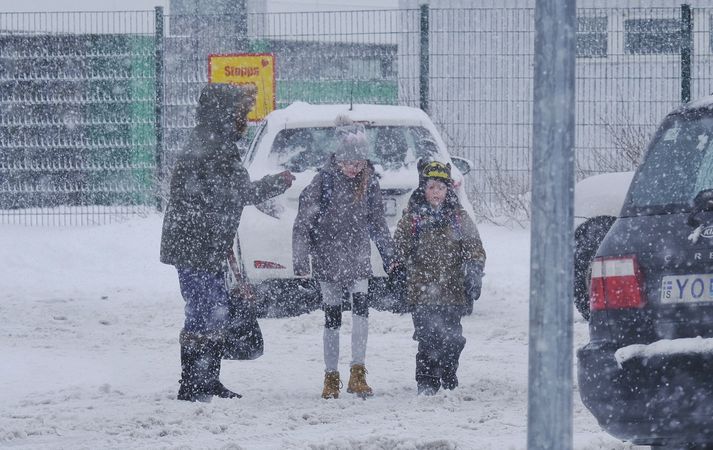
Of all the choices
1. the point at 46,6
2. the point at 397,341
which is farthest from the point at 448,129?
the point at 46,6

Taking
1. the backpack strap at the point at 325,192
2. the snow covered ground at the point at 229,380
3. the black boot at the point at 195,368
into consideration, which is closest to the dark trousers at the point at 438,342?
the snow covered ground at the point at 229,380

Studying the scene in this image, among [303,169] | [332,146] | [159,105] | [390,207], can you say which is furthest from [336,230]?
[159,105]

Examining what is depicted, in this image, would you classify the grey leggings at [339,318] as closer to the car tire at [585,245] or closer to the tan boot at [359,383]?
the tan boot at [359,383]

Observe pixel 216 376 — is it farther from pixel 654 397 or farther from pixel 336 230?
pixel 654 397

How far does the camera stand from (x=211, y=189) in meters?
6.98

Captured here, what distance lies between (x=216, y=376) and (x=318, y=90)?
29.0 feet

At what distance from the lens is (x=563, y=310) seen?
8.21 ft

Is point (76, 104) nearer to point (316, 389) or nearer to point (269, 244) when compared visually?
point (269, 244)

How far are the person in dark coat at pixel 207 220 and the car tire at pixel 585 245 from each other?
3045 millimetres

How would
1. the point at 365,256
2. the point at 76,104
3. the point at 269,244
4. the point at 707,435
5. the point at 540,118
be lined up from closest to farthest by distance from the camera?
1. the point at 540,118
2. the point at 707,435
3. the point at 365,256
4. the point at 269,244
5. the point at 76,104

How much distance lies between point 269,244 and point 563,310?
6.64 meters

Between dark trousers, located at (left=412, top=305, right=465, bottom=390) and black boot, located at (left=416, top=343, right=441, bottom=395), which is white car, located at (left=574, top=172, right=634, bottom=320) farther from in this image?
black boot, located at (left=416, top=343, right=441, bottom=395)

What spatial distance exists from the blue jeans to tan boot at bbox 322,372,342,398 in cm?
67

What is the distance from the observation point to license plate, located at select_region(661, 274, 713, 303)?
4.45 meters
